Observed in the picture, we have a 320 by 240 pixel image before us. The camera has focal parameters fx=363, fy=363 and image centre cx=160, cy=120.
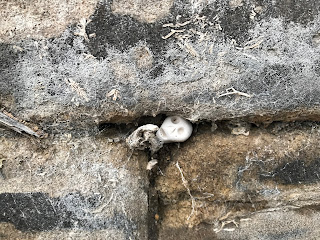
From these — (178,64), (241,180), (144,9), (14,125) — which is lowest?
(241,180)

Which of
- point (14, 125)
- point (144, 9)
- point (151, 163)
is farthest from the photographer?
point (151, 163)

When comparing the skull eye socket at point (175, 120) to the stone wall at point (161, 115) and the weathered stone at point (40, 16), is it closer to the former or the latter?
the stone wall at point (161, 115)

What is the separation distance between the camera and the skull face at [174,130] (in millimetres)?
1379

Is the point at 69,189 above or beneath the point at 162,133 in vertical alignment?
beneath

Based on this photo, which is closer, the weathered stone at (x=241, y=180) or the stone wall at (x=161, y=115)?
the stone wall at (x=161, y=115)

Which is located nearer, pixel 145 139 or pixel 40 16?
pixel 40 16

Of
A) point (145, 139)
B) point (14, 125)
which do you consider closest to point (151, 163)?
point (145, 139)

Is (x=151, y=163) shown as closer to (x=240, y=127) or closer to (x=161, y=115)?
(x=161, y=115)

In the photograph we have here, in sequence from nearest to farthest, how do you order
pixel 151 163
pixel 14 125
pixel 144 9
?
pixel 144 9, pixel 14 125, pixel 151 163

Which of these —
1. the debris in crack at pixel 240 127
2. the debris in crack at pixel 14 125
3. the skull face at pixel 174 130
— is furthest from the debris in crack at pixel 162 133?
the debris in crack at pixel 14 125

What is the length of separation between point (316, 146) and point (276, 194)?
0.81 feet

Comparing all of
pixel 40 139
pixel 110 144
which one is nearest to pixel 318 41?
pixel 110 144

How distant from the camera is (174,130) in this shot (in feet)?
4.51

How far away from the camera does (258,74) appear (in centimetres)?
128
